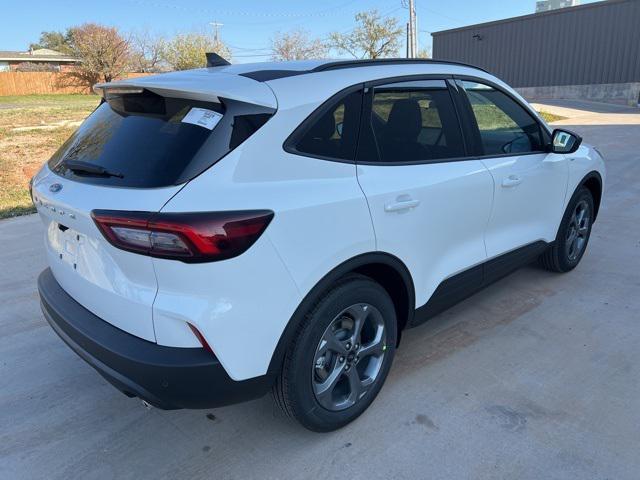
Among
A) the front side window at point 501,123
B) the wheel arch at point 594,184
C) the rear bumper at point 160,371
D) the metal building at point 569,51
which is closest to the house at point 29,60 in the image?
the metal building at point 569,51

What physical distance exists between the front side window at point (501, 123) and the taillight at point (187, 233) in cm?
192

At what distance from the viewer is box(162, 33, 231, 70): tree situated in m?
47.9

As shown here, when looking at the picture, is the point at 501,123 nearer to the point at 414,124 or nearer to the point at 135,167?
the point at 414,124

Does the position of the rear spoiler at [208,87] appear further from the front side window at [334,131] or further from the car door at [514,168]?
the car door at [514,168]

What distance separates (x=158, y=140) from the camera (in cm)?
216

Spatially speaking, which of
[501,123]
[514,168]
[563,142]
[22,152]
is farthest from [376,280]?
[22,152]

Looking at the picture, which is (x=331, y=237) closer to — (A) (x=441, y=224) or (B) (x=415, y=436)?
(A) (x=441, y=224)

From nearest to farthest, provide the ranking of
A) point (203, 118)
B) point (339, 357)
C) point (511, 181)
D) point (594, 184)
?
point (203, 118)
point (339, 357)
point (511, 181)
point (594, 184)

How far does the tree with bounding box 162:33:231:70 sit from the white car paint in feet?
157

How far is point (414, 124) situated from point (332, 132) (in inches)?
28.6

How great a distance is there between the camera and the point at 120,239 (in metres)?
1.95

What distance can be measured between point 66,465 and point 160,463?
0.43 metres

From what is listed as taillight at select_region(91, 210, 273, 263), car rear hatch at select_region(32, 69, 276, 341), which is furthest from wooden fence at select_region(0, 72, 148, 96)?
taillight at select_region(91, 210, 273, 263)

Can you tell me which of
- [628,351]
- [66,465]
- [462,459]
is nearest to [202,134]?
[66,465]
